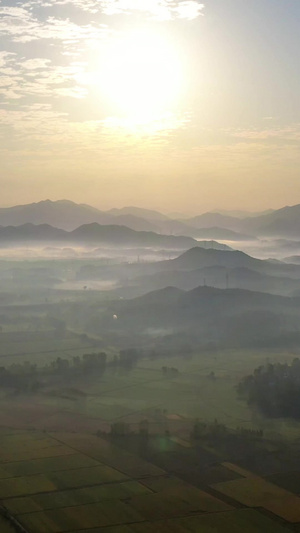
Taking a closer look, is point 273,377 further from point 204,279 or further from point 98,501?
point 204,279

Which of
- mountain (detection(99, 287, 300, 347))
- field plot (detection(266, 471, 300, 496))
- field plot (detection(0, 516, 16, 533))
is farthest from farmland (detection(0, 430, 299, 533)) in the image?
mountain (detection(99, 287, 300, 347))

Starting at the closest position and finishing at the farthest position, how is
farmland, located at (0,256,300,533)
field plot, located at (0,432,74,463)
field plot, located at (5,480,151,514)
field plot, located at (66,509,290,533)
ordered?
1. field plot, located at (66,509,290,533)
2. farmland, located at (0,256,300,533)
3. field plot, located at (5,480,151,514)
4. field plot, located at (0,432,74,463)

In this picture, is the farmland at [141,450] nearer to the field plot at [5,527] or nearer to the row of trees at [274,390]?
the field plot at [5,527]

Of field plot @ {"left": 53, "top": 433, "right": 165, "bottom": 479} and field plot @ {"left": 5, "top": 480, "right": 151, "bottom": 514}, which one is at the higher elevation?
field plot @ {"left": 53, "top": 433, "right": 165, "bottom": 479}

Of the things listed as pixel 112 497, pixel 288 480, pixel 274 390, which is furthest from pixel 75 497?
pixel 274 390

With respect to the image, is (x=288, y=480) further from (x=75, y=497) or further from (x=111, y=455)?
(x=75, y=497)

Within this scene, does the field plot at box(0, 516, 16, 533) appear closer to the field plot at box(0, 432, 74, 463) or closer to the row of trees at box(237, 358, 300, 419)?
the field plot at box(0, 432, 74, 463)

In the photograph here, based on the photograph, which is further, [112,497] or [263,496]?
[263,496]

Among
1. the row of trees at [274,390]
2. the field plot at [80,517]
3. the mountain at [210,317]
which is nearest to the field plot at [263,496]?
the field plot at [80,517]

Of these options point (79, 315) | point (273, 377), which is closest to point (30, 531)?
point (273, 377)

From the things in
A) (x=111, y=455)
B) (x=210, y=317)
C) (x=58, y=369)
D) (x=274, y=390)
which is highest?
(x=210, y=317)
